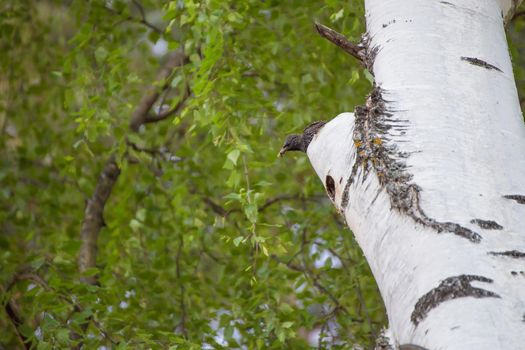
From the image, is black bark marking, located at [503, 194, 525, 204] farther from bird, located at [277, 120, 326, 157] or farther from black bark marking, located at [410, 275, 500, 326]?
bird, located at [277, 120, 326, 157]

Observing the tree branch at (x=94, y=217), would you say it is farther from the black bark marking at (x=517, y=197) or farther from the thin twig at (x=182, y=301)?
the black bark marking at (x=517, y=197)

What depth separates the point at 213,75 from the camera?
1.82 meters

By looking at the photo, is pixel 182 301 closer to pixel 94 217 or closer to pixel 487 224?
pixel 94 217

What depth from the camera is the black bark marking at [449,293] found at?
0.72 meters

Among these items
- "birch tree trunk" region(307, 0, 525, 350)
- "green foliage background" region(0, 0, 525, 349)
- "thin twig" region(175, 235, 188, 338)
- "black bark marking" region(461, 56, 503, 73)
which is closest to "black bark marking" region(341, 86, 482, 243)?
"birch tree trunk" region(307, 0, 525, 350)

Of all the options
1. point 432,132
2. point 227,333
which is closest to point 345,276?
point 227,333

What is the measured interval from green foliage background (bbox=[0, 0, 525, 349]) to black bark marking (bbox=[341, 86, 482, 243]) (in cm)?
57

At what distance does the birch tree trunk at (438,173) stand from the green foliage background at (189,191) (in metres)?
0.56

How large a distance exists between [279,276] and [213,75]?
0.60 m

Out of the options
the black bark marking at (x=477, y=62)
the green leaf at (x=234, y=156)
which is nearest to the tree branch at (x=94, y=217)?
the green leaf at (x=234, y=156)

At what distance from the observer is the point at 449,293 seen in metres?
0.73

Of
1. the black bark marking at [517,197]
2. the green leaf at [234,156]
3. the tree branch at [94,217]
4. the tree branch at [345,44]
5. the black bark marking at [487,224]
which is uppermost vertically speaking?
the black bark marking at [517,197]

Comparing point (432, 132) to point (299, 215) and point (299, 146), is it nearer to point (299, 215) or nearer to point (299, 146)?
point (299, 146)

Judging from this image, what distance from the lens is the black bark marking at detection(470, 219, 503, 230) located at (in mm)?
776
